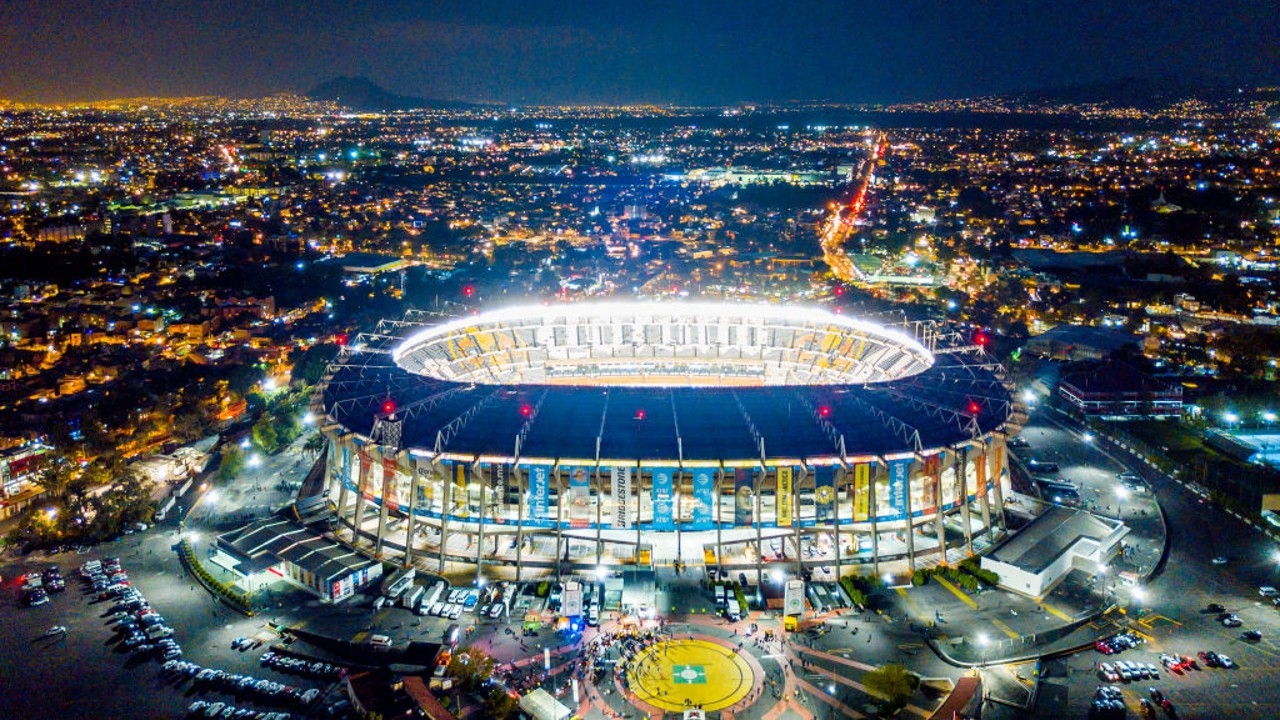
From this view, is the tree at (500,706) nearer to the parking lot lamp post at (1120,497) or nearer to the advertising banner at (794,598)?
the advertising banner at (794,598)

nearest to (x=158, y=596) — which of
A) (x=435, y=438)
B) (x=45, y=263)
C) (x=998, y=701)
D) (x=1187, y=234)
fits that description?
(x=435, y=438)

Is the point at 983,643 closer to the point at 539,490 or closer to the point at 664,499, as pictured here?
the point at 664,499

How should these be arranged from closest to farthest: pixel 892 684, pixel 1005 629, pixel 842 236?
1. pixel 892 684
2. pixel 1005 629
3. pixel 842 236

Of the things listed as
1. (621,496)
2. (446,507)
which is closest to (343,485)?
(446,507)

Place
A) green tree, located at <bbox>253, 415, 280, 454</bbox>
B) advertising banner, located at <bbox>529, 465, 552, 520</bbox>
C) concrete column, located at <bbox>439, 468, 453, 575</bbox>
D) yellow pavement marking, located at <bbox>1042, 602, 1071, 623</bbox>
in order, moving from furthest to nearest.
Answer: green tree, located at <bbox>253, 415, 280, 454</bbox> < advertising banner, located at <bbox>529, 465, 552, 520</bbox> < concrete column, located at <bbox>439, 468, 453, 575</bbox> < yellow pavement marking, located at <bbox>1042, 602, 1071, 623</bbox>

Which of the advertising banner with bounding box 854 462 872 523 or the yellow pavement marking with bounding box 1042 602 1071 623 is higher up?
the advertising banner with bounding box 854 462 872 523

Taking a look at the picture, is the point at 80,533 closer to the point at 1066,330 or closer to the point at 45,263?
the point at 1066,330

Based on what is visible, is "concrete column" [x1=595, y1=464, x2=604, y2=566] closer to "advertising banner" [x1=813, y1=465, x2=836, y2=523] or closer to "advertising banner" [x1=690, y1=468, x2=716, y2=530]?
"advertising banner" [x1=690, y1=468, x2=716, y2=530]

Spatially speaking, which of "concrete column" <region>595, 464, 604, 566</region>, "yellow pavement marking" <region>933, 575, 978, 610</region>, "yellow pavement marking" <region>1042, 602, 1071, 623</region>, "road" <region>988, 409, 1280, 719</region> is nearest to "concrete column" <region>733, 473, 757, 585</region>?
"concrete column" <region>595, 464, 604, 566</region>
